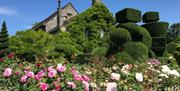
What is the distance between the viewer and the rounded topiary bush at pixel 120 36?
21016mm

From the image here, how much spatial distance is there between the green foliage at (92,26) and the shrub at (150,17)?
7183mm

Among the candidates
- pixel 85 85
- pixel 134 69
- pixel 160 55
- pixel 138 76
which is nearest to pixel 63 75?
pixel 85 85

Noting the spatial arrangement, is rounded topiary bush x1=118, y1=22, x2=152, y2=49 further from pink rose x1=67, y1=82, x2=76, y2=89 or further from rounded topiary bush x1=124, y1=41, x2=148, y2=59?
pink rose x1=67, y1=82, x2=76, y2=89

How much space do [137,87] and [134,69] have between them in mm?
1285

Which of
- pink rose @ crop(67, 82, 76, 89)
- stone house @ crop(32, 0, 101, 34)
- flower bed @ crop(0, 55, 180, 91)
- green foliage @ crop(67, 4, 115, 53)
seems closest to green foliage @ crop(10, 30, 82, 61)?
green foliage @ crop(67, 4, 115, 53)

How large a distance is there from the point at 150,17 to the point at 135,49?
17.8 ft

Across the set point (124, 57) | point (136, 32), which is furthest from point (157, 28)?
point (124, 57)

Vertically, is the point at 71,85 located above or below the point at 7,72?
below

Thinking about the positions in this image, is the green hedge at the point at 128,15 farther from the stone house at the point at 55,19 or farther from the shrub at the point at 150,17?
the stone house at the point at 55,19

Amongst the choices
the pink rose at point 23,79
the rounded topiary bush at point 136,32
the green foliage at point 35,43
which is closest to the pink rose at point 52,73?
the pink rose at point 23,79

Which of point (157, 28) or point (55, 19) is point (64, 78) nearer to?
point (157, 28)

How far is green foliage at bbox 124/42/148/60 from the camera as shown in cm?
2134

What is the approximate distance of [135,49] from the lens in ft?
70.6

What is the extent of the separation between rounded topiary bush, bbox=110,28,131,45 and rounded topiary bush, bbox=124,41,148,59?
37cm
